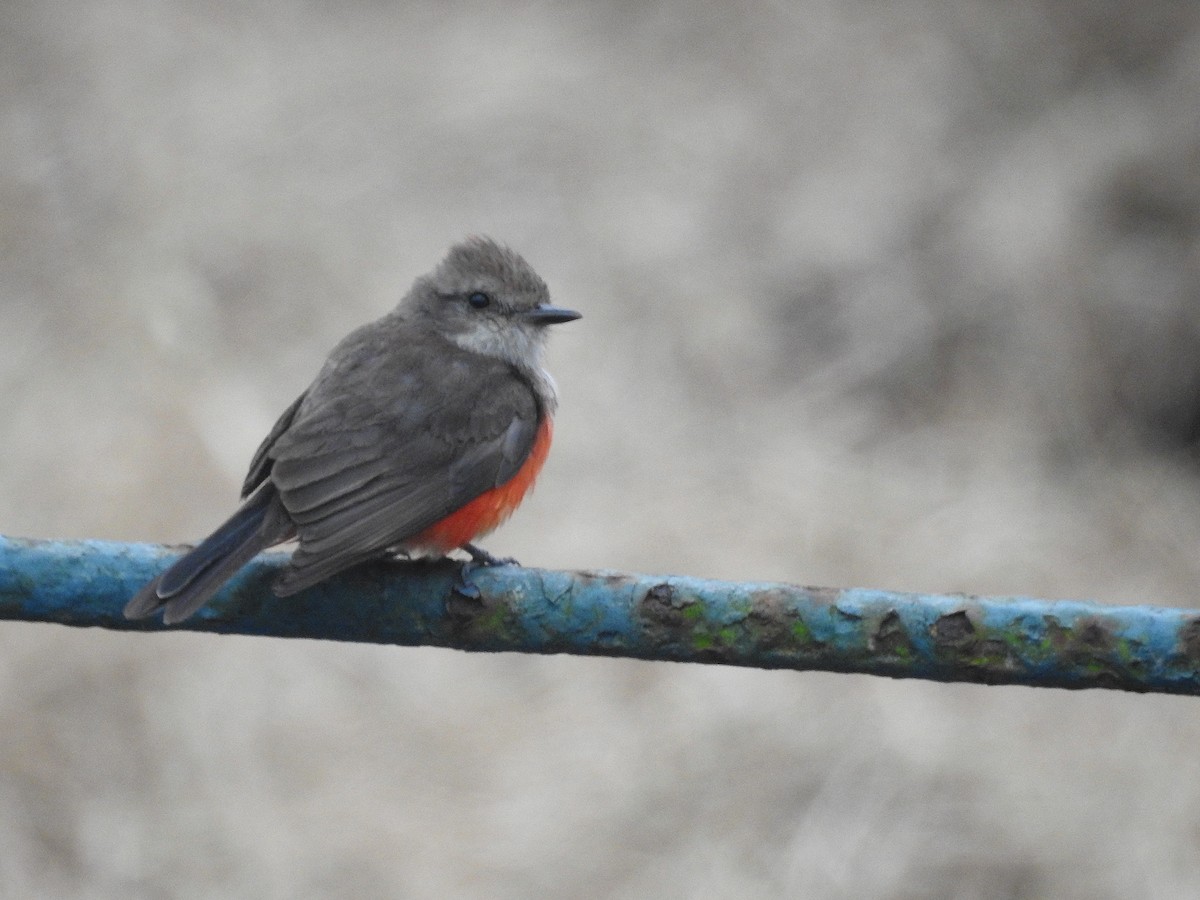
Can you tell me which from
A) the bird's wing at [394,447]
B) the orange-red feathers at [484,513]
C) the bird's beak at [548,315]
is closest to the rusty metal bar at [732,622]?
the bird's wing at [394,447]

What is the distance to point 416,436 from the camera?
3.34 m

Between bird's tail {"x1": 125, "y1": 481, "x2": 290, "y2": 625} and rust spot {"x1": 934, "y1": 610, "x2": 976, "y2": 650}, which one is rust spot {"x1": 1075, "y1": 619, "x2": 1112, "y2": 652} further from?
bird's tail {"x1": 125, "y1": 481, "x2": 290, "y2": 625}

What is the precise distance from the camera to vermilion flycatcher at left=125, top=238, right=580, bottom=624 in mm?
2881

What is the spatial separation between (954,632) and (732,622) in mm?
286

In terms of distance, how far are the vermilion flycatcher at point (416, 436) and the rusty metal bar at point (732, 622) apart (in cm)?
18

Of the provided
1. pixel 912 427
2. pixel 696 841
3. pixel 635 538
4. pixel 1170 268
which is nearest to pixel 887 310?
pixel 912 427

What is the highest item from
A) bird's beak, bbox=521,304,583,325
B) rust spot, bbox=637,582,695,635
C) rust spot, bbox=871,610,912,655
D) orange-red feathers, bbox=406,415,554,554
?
bird's beak, bbox=521,304,583,325

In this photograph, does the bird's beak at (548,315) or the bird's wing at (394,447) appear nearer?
the bird's wing at (394,447)

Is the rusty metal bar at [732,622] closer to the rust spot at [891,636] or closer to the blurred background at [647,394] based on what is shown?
the rust spot at [891,636]

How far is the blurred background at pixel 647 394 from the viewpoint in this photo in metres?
5.00

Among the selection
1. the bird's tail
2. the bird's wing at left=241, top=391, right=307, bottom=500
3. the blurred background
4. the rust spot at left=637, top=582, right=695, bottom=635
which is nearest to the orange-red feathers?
the bird's wing at left=241, top=391, right=307, bottom=500

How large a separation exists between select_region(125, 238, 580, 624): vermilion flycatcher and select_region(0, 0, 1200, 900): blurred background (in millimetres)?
1768

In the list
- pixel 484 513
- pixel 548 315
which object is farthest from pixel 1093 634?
pixel 548 315

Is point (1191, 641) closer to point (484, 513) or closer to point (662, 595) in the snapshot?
point (662, 595)
